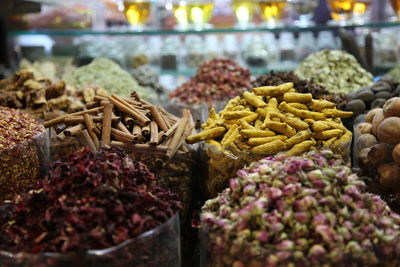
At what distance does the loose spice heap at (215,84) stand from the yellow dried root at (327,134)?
113cm

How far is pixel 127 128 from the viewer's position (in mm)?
1784

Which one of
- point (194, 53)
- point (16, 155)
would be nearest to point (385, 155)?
point (16, 155)

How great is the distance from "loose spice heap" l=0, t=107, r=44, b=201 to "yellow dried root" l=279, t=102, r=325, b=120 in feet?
2.78

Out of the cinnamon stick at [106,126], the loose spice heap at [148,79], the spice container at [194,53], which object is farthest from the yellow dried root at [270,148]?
the spice container at [194,53]

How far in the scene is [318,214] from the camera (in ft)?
3.70

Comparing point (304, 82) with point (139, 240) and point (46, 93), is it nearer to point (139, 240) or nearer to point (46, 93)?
point (46, 93)

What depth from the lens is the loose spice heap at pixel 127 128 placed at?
5.40 feet

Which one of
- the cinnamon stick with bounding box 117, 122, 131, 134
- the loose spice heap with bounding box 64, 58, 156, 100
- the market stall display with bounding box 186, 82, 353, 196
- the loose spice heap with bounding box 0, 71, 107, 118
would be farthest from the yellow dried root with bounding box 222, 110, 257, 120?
the loose spice heap with bounding box 64, 58, 156, 100

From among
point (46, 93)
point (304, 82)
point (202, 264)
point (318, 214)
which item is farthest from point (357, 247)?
point (46, 93)

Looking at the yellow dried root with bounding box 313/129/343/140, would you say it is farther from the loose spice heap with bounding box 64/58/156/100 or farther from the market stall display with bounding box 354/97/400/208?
the loose spice heap with bounding box 64/58/156/100

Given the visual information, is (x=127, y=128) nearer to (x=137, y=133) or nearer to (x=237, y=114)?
(x=137, y=133)

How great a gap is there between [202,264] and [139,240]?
0.71 ft

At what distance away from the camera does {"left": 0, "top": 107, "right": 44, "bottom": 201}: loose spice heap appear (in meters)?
1.63

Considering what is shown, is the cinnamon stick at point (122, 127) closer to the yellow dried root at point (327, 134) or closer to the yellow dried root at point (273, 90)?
the yellow dried root at point (273, 90)
